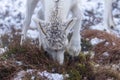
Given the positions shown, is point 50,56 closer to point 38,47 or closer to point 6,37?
point 38,47

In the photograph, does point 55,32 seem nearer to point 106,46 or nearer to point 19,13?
point 106,46

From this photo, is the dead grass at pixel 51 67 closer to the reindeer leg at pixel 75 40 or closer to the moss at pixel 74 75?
the moss at pixel 74 75

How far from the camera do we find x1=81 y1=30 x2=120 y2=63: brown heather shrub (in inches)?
278

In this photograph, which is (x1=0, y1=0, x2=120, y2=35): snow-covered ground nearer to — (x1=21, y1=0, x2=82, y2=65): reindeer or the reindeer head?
(x1=21, y1=0, x2=82, y2=65): reindeer

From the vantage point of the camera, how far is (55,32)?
5355mm

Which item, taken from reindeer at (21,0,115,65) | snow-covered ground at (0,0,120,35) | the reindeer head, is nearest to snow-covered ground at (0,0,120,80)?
snow-covered ground at (0,0,120,35)

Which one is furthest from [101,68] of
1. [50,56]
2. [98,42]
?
[98,42]

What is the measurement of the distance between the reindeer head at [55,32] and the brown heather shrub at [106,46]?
163 centimetres

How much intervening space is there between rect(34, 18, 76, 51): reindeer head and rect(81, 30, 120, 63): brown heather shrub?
163 centimetres

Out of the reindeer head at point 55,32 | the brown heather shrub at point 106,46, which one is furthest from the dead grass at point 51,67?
the brown heather shrub at point 106,46

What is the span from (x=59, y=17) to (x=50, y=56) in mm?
670

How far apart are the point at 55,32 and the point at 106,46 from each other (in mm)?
2412

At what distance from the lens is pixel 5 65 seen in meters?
5.88

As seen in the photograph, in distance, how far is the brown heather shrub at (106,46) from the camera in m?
7.06
